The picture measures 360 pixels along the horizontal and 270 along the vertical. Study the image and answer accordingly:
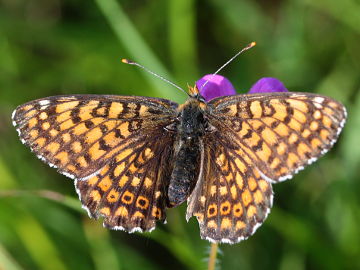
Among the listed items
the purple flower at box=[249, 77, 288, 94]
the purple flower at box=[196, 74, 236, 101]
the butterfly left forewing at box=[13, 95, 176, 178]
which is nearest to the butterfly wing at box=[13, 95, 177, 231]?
the butterfly left forewing at box=[13, 95, 176, 178]

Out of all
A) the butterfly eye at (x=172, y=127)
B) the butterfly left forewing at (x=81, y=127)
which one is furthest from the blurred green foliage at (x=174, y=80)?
the butterfly eye at (x=172, y=127)

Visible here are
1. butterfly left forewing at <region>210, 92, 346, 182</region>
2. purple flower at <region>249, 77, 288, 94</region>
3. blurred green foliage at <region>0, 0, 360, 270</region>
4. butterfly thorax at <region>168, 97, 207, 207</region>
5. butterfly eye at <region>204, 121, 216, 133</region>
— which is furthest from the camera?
blurred green foliage at <region>0, 0, 360, 270</region>

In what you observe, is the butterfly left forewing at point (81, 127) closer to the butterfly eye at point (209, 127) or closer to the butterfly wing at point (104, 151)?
the butterfly wing at point (104, 151)

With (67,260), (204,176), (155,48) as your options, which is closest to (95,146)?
(204,176)

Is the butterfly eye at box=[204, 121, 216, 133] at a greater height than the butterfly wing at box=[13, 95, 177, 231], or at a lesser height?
lesser

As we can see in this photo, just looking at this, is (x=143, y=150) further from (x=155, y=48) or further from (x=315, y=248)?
(x=155, y=48)

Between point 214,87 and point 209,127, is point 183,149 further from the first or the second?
point 214,87

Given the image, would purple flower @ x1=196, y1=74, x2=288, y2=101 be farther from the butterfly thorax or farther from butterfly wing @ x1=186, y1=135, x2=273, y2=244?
butterfly wing @ x1=186, y1=135, x2=273, y2=244
